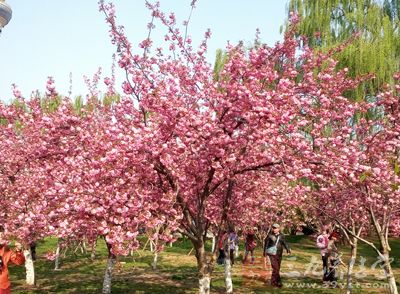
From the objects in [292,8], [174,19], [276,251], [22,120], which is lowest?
[276,251]

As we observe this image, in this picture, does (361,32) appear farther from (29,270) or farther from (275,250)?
(29,270)

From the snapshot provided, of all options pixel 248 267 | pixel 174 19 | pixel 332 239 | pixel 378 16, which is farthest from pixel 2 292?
pixel 378 16

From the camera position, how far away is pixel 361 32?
814 inches

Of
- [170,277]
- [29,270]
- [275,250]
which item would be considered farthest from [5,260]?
[170,277]

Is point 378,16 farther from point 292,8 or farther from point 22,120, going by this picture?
point 22,120

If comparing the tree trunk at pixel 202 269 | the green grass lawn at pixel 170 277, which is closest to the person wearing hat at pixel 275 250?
the green grass lawn at pixel 170 277

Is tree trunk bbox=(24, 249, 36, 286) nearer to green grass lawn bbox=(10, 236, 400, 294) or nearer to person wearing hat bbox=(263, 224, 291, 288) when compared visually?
green grass lawn bbox=(10, 236, 400, 294)

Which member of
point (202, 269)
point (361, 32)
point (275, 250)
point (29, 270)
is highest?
A: point (361, 32)

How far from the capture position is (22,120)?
29.3ft

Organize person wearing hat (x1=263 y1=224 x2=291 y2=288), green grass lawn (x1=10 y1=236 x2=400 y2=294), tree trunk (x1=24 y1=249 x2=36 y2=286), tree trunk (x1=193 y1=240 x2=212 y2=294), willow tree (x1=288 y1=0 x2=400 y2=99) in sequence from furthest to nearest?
willow tree (x1=288 y1=0 x2=400 y2=99) → tree trunk (x1=24 y1=249 x2=36 y2=286) → green grass lawn (x1=10 y1=236 x2=400 y2=294) → person wearing hat (x1=263 y1=224 x2=291 y2=288) → tree trunk (x1=193 y1=240 x2=212 y2=294)

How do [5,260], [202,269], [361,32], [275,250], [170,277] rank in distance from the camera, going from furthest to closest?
1. [361,32]
2. [170,277]
3. [275,250]
4. [202,269]
5. [5,260]

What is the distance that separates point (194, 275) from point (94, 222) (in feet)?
36.2

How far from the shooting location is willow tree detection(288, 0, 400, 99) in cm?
1912

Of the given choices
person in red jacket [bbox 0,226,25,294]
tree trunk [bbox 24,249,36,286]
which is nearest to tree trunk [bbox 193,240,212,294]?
person in red jacket [bbox 0,226,25,294]
